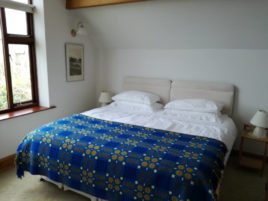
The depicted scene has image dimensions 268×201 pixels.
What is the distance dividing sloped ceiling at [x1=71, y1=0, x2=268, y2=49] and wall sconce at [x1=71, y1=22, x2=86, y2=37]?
0.50ft

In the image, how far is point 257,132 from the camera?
2.68 m

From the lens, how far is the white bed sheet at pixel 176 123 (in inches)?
90.4

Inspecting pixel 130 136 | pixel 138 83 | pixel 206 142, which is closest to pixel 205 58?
pixel 138 83

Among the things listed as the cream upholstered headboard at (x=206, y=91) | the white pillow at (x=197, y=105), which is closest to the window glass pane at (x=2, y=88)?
the white pillow at (x=197, y=105)

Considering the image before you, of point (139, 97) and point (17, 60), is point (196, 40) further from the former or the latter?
point (17, 60)

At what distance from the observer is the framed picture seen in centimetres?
342

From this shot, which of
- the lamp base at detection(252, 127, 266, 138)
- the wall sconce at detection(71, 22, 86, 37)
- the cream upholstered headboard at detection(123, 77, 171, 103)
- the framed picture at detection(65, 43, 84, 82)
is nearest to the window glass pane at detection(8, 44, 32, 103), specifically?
the framed picture at detection(65, 43, 84, 82)

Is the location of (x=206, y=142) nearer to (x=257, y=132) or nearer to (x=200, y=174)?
(x=200, y=174)

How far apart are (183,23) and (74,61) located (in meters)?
1.84

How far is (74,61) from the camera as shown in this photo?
3.55m

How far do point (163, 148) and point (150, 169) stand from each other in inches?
11.3

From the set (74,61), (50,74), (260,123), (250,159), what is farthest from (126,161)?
(74,61)

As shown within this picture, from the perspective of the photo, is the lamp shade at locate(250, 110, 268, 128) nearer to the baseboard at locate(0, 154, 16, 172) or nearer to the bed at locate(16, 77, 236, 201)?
the bed at locate(16, 77, 236, 201)

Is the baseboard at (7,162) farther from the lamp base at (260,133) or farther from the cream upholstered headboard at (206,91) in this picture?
the lamp base at (260,133)
